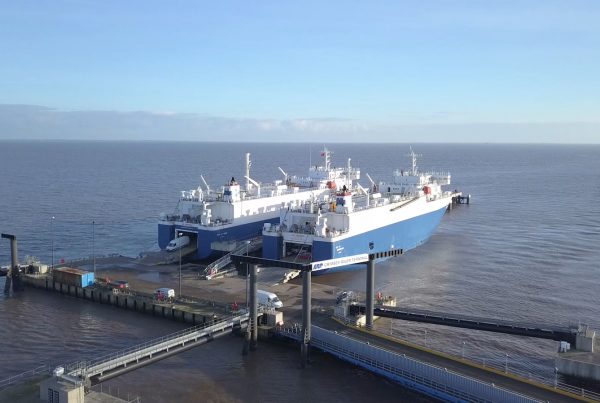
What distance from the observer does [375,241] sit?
172 feet

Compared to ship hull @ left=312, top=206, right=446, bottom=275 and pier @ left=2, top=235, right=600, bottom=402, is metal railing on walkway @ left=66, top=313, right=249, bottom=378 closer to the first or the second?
pier @ left=2, top=235, right=600, bottom=402

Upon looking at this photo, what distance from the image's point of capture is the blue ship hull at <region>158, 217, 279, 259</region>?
49.0 meters

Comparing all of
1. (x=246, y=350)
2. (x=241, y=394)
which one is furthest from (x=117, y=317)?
(x=241, y=394)

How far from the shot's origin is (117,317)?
37094 millimetres

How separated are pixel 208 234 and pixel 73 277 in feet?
38.2

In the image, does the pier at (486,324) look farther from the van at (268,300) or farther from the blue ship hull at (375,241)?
the blue ship hull at (375,241)

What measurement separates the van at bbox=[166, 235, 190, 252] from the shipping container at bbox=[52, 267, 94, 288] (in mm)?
9072

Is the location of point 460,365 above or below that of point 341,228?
below

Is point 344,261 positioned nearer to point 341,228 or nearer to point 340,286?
point 340,286

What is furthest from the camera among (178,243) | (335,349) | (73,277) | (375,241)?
(375,241)

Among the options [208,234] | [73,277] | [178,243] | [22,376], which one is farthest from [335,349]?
[178,243]

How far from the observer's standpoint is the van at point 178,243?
49.6 meters

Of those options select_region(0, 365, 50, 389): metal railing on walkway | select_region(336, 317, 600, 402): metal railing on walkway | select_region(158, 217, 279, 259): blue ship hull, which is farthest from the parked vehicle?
select_region(336, 317, 600, 402): metal railing on walkway

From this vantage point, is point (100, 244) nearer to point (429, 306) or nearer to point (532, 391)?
point (429, 306)
